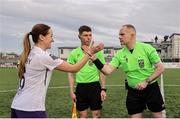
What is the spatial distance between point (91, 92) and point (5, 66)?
7279cm

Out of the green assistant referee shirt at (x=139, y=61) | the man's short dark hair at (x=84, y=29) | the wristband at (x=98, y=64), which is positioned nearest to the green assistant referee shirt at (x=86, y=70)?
the man's short dark hair at (x=84, y=29)

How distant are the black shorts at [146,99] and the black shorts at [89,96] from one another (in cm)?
97

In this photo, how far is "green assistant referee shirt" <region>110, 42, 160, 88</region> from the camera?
7.79 m

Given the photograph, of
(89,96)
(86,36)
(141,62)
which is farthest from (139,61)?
(89,96)

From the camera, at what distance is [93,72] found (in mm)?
8820

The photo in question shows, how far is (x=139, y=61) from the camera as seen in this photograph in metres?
7.83

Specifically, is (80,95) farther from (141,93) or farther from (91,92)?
(141,93)

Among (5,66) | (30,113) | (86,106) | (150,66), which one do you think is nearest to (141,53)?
(150,66)

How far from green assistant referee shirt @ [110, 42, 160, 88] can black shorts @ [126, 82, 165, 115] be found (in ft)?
0.71

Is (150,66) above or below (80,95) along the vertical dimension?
above

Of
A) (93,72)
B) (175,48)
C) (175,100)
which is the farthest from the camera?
(175,48)

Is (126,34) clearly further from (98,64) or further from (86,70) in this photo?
(86,70)

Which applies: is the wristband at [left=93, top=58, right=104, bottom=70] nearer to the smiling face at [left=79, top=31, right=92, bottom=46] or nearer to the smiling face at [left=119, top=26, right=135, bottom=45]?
the smiling face at [left=119, top=26, right=135, bottom=45]

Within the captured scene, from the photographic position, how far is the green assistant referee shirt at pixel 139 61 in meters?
7.79
